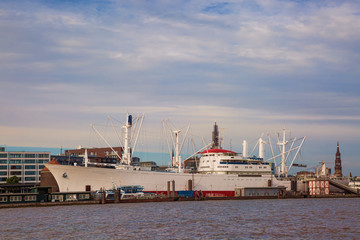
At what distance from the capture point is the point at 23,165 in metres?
151

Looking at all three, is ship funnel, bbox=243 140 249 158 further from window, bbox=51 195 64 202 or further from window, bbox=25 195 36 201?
window, bbox=25 195 36 201

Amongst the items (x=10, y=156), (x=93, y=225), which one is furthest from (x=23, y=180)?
(x=93, y=225)

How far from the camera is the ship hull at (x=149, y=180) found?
102625 millimetres

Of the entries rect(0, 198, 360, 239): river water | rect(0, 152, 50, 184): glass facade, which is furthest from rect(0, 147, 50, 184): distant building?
rect(0, 198, 360, 239): river water

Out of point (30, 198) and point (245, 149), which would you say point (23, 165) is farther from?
point (245, 149)

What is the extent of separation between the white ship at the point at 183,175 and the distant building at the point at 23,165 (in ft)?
160

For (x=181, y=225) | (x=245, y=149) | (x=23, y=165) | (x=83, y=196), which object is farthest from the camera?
(x=23, y=165)

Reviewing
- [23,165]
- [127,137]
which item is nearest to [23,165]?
[23,165]

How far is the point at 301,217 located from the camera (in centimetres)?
6462

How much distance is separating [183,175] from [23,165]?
6297 cm

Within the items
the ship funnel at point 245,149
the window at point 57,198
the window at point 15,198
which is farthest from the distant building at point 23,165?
the ship funnel at point 245,149

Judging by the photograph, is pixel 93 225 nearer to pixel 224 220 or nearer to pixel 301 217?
pixel 224 220

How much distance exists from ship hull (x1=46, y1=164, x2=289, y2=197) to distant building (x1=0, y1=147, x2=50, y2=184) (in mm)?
49711

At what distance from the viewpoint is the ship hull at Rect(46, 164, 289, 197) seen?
102625mm
